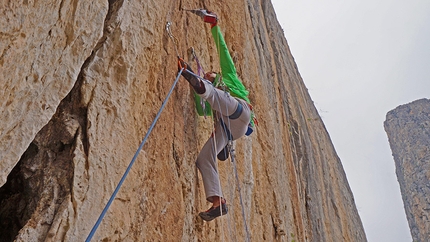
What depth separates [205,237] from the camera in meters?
4.24

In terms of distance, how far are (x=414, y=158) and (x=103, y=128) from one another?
1039 inches

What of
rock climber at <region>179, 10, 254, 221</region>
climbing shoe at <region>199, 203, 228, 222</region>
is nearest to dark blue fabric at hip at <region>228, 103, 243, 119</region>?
rock climber at <region>179, 10, 254, 221</region>

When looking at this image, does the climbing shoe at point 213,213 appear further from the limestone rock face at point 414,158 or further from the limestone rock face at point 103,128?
the limestone rock face at point 414,158

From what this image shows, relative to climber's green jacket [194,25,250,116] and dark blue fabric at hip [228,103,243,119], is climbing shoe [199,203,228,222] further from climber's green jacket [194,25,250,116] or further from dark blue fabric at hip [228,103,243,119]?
climber's green jacket [194,25,250,116]

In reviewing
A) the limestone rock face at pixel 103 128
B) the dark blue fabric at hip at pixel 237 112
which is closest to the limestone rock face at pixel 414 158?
the limestone rock face at pixel 103 128

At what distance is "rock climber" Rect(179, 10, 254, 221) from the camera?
13.4 ft

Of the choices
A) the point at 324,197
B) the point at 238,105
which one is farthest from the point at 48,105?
the point at 324,197

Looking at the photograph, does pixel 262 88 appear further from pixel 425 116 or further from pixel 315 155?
pixel 425 116

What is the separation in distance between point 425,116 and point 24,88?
27321mm

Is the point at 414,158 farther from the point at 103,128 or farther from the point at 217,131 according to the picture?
the point at 103,128

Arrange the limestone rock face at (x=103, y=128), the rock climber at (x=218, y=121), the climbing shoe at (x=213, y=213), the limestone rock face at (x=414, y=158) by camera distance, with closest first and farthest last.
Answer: the limestone rock face at (x=103, y=128), the climbing shoe at (x=213, y=213), the rock climber at (x=218, y=121), the limestone rock face at (x=414, y=158)

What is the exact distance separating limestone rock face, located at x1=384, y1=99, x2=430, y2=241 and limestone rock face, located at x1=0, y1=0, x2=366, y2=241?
22.5 meters

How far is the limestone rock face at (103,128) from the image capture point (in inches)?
106

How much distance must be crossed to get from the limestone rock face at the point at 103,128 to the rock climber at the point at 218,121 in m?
0.17
